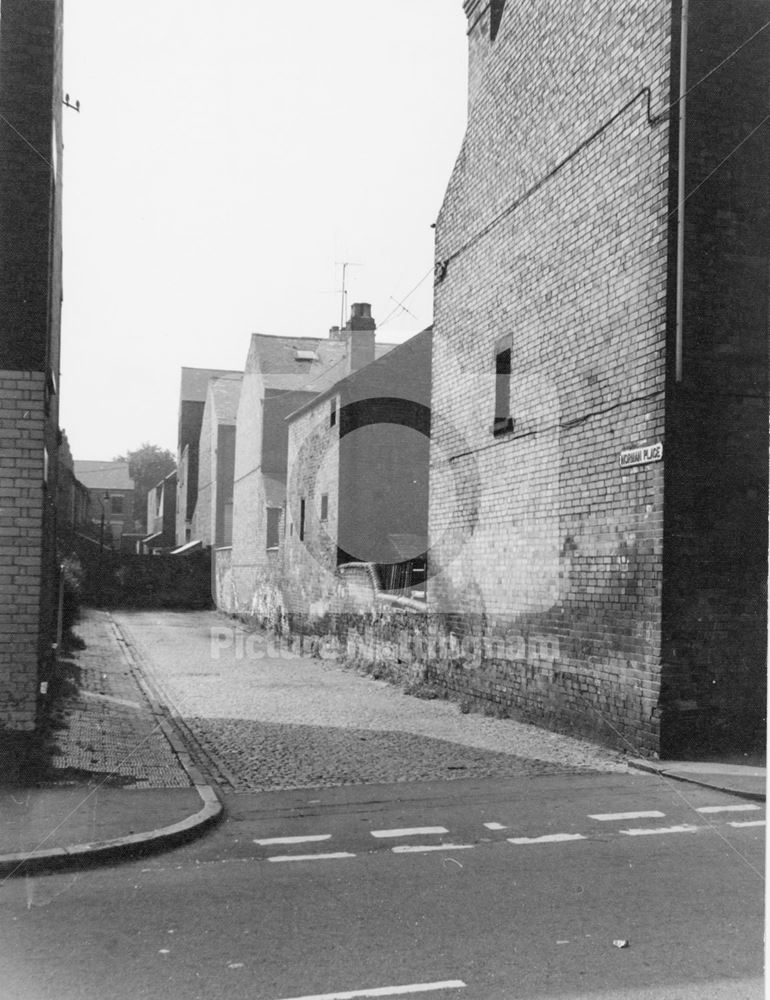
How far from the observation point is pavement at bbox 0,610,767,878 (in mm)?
6066

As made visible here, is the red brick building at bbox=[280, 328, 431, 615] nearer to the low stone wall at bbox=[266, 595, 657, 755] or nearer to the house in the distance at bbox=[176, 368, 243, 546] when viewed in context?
the house in the distance at bbox=[176, 368, 243, 546]

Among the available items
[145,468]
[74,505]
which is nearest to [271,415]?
[74,505]

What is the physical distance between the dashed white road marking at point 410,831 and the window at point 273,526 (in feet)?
72.3

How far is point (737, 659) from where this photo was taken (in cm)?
936

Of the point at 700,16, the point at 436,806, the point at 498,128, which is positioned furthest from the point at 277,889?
the point at 498,128

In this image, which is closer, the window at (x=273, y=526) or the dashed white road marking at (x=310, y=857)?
the dashed white road marking at (x=310, y=857)

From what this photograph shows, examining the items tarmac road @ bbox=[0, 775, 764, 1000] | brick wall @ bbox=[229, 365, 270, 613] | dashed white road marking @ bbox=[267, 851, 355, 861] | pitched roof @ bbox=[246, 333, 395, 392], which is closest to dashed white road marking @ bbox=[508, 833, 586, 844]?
tarmac road @ bbox=[0, 775, 764, 1000]

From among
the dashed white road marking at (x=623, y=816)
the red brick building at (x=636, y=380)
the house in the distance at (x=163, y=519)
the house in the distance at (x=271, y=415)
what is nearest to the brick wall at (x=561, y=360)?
the red brick building at (x=636, y=380)

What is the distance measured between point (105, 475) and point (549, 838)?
53017mm

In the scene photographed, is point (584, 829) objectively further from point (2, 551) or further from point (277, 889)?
point (2, 551)

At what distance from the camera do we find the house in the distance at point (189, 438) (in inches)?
929

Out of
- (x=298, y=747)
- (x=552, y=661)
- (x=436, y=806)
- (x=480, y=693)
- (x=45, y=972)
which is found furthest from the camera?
(x=480, y=693)

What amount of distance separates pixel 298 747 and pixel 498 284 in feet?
22.9

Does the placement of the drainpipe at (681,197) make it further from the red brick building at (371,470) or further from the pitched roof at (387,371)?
the red brick building at (371,470)
